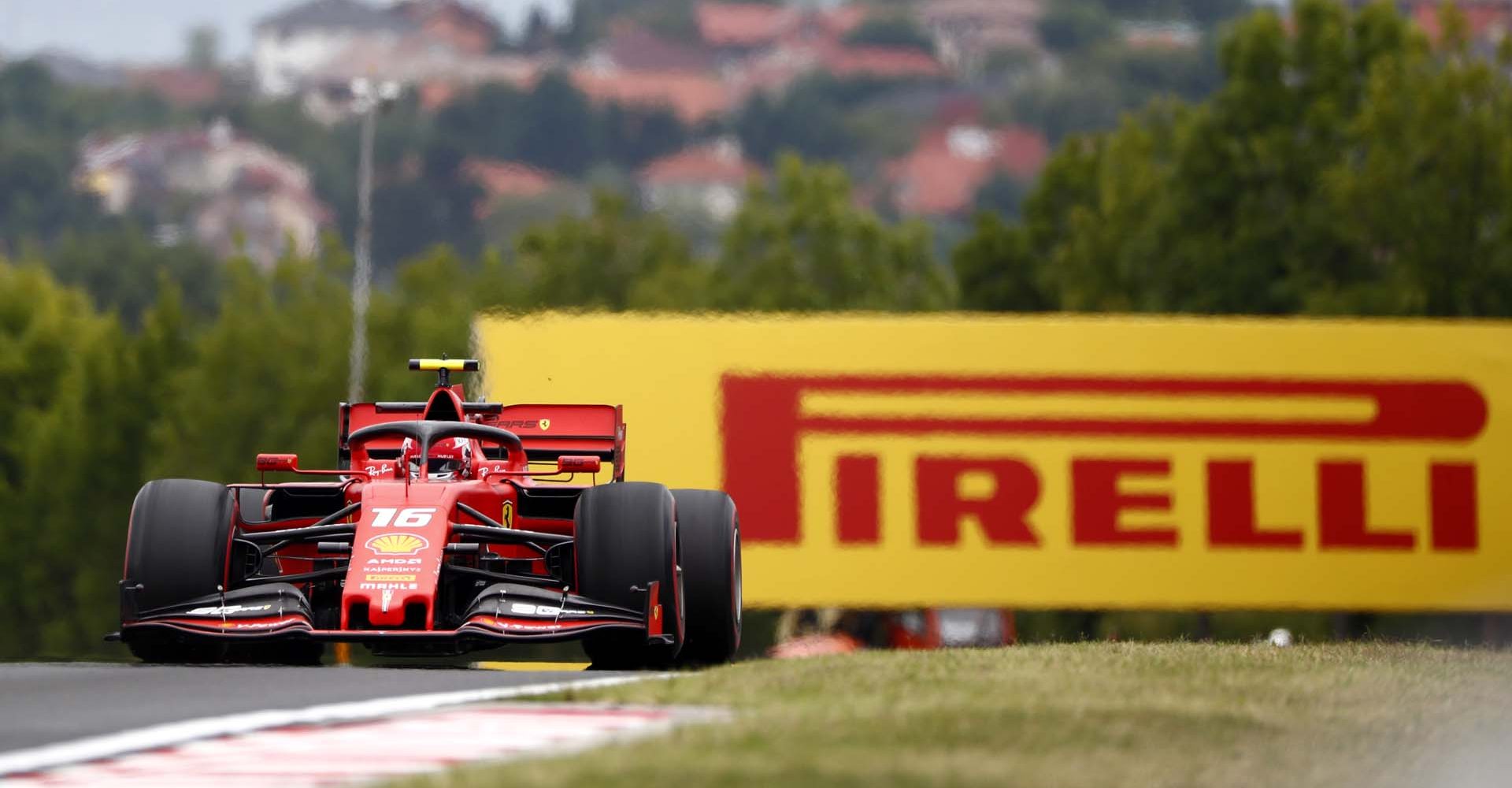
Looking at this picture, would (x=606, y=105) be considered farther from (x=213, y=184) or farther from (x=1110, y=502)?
(x=1110, y=502)

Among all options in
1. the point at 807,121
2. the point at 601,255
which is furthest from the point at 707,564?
the point at 807,121

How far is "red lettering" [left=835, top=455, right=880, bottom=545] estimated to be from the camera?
25078 millimetres

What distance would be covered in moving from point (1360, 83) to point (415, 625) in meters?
33.2

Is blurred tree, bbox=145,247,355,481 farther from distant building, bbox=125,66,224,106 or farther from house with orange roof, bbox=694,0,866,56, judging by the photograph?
house with orange roof, bbox=694,0,866,56

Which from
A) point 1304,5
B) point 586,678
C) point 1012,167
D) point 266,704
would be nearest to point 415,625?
point 586,678

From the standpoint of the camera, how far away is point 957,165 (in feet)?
366

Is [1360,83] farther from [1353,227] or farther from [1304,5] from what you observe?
[1353,227]

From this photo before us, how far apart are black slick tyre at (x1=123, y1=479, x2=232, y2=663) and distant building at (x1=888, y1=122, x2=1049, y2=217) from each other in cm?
9526

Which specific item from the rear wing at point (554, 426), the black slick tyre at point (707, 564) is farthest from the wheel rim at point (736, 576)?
the rear wing at point (554, 426)

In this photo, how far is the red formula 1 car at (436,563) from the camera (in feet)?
37.7

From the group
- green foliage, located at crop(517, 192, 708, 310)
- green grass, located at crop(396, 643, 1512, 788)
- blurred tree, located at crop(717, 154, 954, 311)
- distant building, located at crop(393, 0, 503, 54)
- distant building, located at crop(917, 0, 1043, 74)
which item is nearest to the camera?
green grass, located at crop(396, 643, 1512, 788)

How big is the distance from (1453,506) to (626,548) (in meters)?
15.7

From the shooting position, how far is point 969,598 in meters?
25.2

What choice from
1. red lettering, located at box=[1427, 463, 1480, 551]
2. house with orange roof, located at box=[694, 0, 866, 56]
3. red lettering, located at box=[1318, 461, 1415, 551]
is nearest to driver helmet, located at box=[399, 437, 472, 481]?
red lettering, located at box=[1318, 461, 1415, 551]
